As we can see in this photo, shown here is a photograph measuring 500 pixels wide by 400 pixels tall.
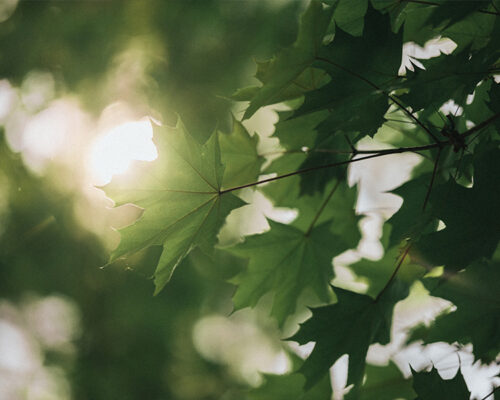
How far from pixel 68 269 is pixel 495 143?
276 cm

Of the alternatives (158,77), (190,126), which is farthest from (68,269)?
(158,77)

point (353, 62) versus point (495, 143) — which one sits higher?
point (353, 62)

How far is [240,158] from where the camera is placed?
2.69 feet

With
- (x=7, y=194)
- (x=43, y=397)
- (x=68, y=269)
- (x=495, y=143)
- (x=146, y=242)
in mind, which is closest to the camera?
(x=495, y=143)

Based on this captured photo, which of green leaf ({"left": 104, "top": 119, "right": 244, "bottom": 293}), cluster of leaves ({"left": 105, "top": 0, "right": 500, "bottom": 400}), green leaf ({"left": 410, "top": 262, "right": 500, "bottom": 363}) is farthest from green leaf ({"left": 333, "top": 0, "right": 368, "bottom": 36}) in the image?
green leaf ({"left": 410, "top": 262, "right": 500, "bottom": 363})

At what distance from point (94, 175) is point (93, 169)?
0.13 ft

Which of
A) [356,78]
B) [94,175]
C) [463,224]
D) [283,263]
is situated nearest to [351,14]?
[356,78]

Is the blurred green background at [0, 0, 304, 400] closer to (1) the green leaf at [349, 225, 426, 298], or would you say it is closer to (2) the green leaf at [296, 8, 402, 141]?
(1) the green leaf at [349, 225, 426, 298]

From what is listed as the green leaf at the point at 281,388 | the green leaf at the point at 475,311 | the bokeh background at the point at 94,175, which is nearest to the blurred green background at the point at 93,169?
the bokeh background at the point at 94,175

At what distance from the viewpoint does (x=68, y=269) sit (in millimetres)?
2746

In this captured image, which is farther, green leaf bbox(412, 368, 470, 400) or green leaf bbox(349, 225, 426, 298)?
green leaf bbox(349, 225, 426, 298)

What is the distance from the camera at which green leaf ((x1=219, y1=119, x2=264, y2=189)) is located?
808 millimetres

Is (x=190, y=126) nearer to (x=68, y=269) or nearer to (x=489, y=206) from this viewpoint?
(x=68, y=269)

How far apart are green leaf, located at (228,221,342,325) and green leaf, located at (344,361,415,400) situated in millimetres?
214
